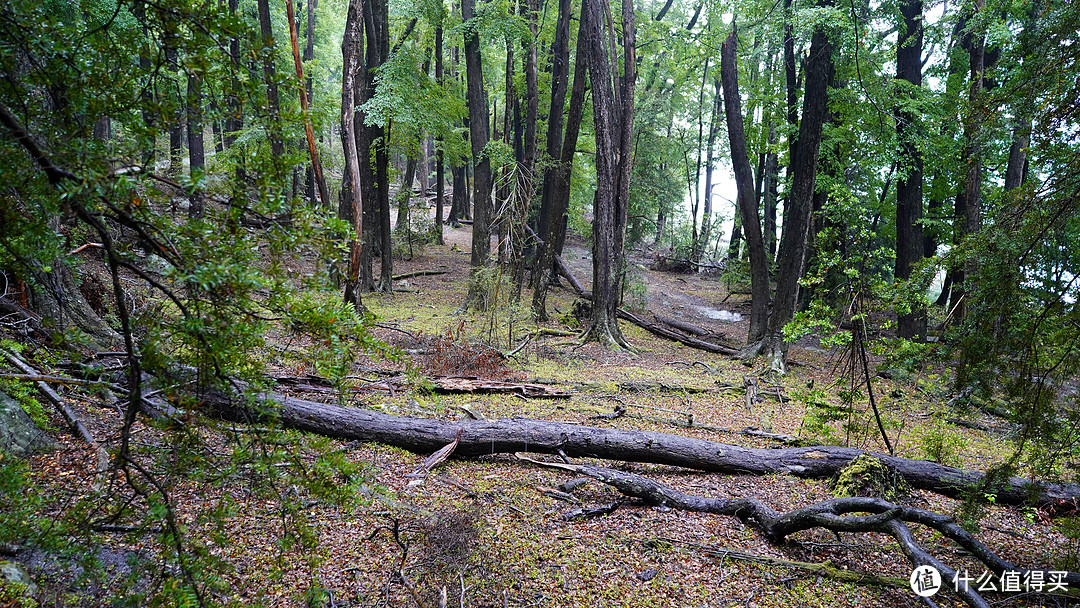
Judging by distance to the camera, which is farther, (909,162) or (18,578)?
(909,162)

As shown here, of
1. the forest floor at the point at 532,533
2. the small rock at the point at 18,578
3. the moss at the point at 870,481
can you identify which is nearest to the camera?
the small rock at the point at 18,578

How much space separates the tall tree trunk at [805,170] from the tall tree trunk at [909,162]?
2194mm

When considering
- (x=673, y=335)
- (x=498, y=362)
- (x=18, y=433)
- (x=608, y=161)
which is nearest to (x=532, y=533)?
(x=18, y=433)

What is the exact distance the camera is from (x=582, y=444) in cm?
594

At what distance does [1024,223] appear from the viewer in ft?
12.5

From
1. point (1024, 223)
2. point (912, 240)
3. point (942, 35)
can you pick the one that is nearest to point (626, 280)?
point (912, 240)

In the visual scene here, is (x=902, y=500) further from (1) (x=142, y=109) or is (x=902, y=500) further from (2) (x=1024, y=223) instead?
(1) (x=142, y=109)

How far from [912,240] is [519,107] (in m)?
12.6

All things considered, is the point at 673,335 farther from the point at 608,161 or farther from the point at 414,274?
the point at 414,274

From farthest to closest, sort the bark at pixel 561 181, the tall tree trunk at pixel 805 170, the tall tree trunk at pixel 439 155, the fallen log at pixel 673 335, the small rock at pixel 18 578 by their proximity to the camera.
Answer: the tall tree trunk at pixel 439 155
the bark at pixel 561 181
the fallen log at pixel 673 335
the tall tree trunk at pixel 805 170
the small rock at pixel 18 578

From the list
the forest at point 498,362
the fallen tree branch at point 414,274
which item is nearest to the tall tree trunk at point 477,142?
the forest at point 498,362

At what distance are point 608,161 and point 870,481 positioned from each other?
7.98 metres

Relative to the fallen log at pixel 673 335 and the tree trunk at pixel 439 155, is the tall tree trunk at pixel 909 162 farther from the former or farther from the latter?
the tree trunk at pixel 439 155

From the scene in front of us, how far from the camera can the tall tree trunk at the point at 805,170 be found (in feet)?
34.0
